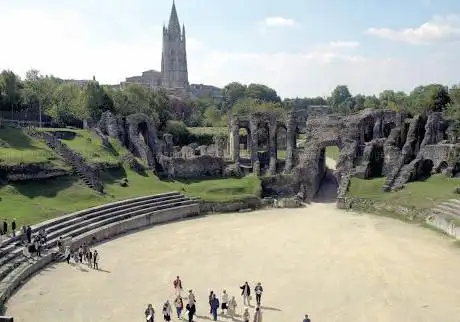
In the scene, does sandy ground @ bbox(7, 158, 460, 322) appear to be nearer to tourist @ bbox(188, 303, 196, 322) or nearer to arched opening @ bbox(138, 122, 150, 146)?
tourist @ bbox(188, 303, 196, 322)

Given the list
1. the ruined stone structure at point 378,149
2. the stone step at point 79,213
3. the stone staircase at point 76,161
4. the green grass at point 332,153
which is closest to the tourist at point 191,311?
the stone step at point 79,213

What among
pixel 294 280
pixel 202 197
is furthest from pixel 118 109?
pixel 294 280

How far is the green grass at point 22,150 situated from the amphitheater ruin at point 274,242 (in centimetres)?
164

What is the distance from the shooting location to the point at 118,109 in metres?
72.1

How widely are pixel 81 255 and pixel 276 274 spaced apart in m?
10.6

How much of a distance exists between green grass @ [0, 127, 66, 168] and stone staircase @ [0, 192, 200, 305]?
22.7 feet

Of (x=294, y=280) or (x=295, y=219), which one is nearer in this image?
Result: (x=294, y=280)

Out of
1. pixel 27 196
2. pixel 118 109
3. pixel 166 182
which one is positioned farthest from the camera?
pixel 118 109

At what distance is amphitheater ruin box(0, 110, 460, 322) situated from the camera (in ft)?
77.4

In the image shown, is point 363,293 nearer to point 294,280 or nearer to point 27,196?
point 294,280

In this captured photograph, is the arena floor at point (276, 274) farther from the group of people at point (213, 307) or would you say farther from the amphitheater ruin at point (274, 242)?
the group of people at point (213, 307)

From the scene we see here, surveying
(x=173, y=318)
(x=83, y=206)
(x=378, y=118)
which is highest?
(x=378, y=118)

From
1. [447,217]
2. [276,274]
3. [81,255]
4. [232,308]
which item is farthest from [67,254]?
[447,217]

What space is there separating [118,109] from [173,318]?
53430 mm
